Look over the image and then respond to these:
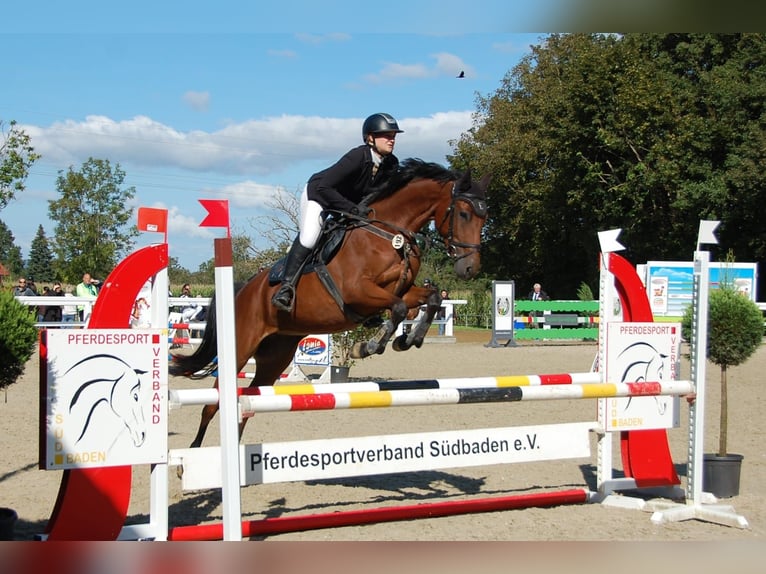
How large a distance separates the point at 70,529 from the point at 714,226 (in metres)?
3.89

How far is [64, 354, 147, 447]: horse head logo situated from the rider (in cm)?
160

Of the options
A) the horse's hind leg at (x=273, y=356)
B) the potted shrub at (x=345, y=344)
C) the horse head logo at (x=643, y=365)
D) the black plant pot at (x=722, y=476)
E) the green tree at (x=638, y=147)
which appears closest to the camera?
the horse head logo at (x=643, y=365)

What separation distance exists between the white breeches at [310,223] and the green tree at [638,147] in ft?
58.0

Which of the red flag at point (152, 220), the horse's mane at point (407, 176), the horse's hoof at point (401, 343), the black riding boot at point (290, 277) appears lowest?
the horse's hoof at point (401, 343)

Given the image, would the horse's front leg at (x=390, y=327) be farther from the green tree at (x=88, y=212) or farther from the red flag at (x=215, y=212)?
the green tree at (x=88, y=212)

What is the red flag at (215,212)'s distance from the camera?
135 inches

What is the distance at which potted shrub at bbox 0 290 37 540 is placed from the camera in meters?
3.47

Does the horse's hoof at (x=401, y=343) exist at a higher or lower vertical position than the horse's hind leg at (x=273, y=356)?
higher

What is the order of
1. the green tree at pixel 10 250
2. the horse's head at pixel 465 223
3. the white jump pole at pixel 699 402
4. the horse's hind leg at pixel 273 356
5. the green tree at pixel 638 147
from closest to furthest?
the white jump pole at pixel 699 402, the horse's head at pixel 465 223, the horse's hind leg at pixel 273 356, the green tree at pixel 638 147, the green tree at pixel 10 250

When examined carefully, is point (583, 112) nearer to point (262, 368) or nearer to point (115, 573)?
point (262, 368)

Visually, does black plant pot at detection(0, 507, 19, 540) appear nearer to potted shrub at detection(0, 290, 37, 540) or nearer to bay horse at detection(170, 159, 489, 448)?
potted shrub at detection(0, 290, 37, 540)

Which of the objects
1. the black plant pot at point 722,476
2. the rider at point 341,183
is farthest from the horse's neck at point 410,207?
the black plant pot at point 722,476

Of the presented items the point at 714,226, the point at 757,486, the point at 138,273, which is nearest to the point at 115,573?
the point at 138,273

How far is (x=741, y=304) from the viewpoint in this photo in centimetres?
560
